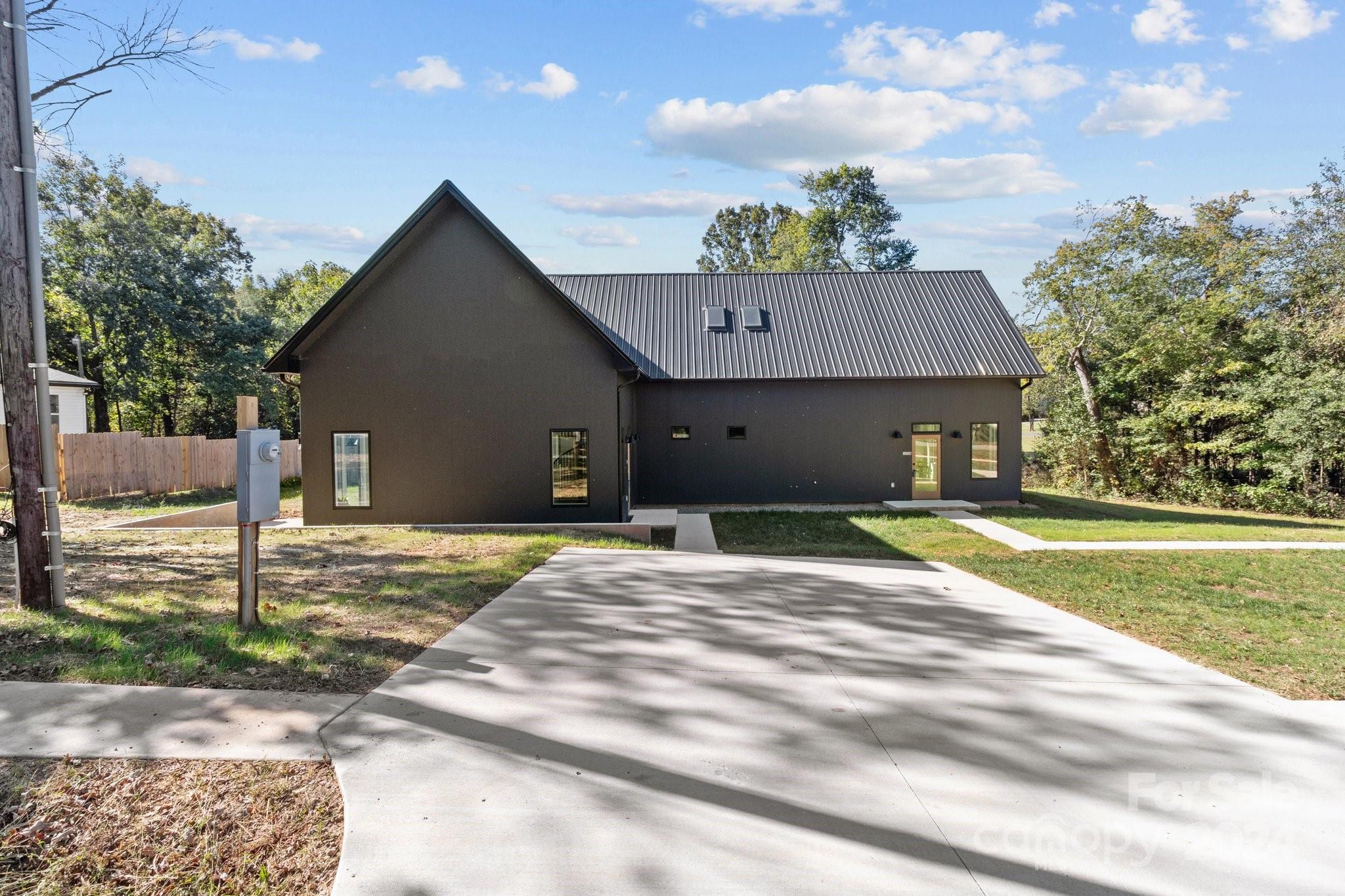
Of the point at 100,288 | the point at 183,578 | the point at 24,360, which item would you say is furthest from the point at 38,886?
the point at 100,288

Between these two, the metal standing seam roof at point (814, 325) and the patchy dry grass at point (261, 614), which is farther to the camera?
the metal standing seam roof at point (814, 325)

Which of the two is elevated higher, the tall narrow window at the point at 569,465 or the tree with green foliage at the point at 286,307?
the tree with green foliage at the point at 286,307

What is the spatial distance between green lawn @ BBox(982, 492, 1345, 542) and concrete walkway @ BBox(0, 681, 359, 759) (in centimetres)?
1248

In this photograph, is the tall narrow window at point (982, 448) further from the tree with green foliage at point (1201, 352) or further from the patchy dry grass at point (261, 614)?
the patchy dry grass at point (261, 614)

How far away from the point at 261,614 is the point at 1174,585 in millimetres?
10017

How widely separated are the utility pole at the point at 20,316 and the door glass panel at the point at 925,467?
16.1 m

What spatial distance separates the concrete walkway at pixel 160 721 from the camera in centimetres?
341

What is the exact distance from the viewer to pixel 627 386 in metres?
15.6

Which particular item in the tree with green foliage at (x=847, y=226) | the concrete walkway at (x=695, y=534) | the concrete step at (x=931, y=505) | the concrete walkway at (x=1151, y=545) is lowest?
the concrete walkway at (x=1151, y=545)

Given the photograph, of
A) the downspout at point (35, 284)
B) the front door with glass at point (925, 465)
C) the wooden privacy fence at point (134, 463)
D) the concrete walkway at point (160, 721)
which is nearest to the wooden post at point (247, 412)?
the concrete walkway at point (160, 721)

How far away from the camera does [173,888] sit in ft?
8.54

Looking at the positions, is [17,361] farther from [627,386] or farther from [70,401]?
[70,401]

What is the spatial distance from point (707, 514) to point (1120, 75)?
12.7 metres

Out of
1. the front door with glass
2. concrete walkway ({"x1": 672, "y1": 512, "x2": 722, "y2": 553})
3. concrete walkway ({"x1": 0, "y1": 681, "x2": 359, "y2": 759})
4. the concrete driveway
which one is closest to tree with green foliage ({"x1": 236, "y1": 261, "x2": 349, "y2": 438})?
concrete walkway ({"x1": 672, "y1": 512, "x2": 722, "y2": 553})
